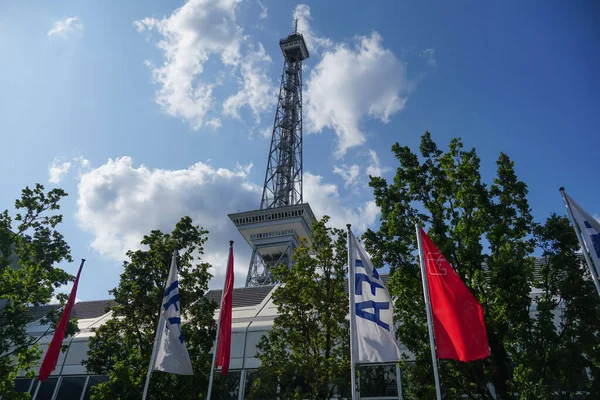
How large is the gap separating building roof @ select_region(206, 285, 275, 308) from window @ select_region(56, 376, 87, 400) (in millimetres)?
8768

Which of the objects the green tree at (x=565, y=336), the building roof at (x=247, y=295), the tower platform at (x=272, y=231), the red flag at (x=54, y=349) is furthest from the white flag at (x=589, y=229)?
the tower platform at (x=272, y=231)

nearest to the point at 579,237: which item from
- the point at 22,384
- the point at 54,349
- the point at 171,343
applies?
the point at 171,343

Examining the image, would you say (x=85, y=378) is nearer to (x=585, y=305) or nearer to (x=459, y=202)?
(x=459, y=202)

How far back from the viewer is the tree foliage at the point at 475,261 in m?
12.4

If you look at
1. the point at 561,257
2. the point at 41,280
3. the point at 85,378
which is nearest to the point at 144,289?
the point at 41,280

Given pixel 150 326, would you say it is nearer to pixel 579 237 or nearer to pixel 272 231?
pixel 579 237

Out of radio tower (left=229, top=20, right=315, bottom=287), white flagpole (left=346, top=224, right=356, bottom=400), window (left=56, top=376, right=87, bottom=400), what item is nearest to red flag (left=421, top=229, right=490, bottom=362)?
white flagpole (left=346, top=224, right=356, bottom=400)

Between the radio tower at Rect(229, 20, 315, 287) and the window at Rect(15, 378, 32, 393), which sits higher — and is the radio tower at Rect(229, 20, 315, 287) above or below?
above

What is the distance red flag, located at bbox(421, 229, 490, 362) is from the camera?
10713mm

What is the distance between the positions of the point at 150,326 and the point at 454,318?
12.3m

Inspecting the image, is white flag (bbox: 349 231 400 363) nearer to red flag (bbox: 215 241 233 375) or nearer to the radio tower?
red flag (bbox: 215 241 233 375)

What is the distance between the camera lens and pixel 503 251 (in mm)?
13273

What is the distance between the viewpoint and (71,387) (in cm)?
2450

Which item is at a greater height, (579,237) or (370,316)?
(579,237)
